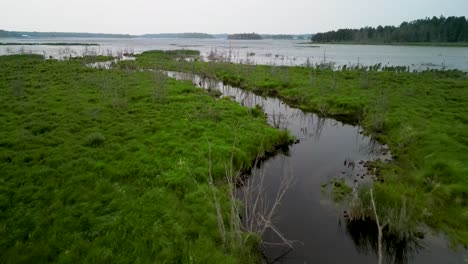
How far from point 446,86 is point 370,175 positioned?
20.9 m

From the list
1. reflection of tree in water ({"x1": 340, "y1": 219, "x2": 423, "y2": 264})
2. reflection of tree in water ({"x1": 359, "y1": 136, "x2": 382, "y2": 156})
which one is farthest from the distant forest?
reflection of tree in water ({"x1": 340, "y1": 219, "x2": 423, "y2": 264})

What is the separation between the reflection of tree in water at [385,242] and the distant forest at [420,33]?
12179 centimetres

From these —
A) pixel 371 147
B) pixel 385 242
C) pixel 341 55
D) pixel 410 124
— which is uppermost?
pixel 341 55

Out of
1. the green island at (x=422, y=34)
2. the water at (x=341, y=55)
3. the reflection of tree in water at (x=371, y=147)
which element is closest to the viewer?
the reflection of tree in water at (x=371, y=147)

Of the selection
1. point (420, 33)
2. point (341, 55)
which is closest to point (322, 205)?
point (341, 55)

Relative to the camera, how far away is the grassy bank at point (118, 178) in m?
6.70

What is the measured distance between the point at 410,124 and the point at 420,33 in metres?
117

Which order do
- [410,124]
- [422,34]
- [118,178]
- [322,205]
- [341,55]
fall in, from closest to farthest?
[118,178], [322,205], [410,124], [341,55], [422,34]

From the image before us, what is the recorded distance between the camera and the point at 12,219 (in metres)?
7.20

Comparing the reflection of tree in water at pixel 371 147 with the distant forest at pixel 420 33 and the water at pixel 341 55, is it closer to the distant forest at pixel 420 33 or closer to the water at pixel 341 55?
the water at pixel 341 55

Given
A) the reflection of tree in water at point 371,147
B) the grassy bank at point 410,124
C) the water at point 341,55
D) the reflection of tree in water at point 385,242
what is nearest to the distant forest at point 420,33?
the water at point 341,55

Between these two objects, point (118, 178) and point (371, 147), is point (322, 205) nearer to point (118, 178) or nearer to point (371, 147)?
point (371, 147)

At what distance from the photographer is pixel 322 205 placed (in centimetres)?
999

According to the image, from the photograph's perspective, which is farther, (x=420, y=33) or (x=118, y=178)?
(x=420, y=33)
